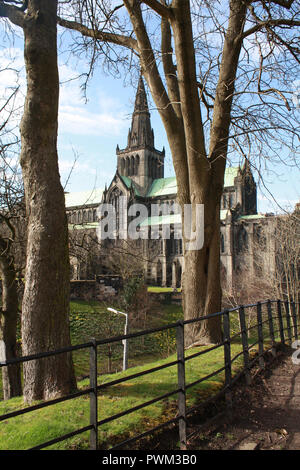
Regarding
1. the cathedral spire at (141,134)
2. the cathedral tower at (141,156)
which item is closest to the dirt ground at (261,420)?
the cathedral tower at (141,156)


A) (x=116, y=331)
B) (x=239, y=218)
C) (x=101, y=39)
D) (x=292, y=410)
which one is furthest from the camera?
(x=239, y=218)

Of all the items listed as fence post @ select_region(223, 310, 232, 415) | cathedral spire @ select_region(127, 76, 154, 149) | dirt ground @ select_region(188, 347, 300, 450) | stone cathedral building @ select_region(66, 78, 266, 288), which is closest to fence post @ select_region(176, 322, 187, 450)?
dirt ground @ select_region(188, 347, 300, 450)

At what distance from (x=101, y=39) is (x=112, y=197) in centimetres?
6300

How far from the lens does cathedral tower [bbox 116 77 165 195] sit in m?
77.6

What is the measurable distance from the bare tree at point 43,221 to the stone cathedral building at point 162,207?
34.5 m

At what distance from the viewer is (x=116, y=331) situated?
2659 centimetres

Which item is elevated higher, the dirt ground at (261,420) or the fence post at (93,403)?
the fence post at (93,403)

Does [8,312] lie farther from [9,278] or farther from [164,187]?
[164,187]

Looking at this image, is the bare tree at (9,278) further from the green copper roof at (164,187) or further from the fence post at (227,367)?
the green copper roof at (164,187)

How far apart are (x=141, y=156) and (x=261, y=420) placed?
76.2 m

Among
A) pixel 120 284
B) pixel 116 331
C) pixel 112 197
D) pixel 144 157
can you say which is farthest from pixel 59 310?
pixel 144 157

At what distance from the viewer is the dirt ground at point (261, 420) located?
3.91 metres

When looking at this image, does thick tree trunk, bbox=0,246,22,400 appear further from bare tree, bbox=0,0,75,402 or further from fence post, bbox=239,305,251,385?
fence post, bbox=239,305,251,385
